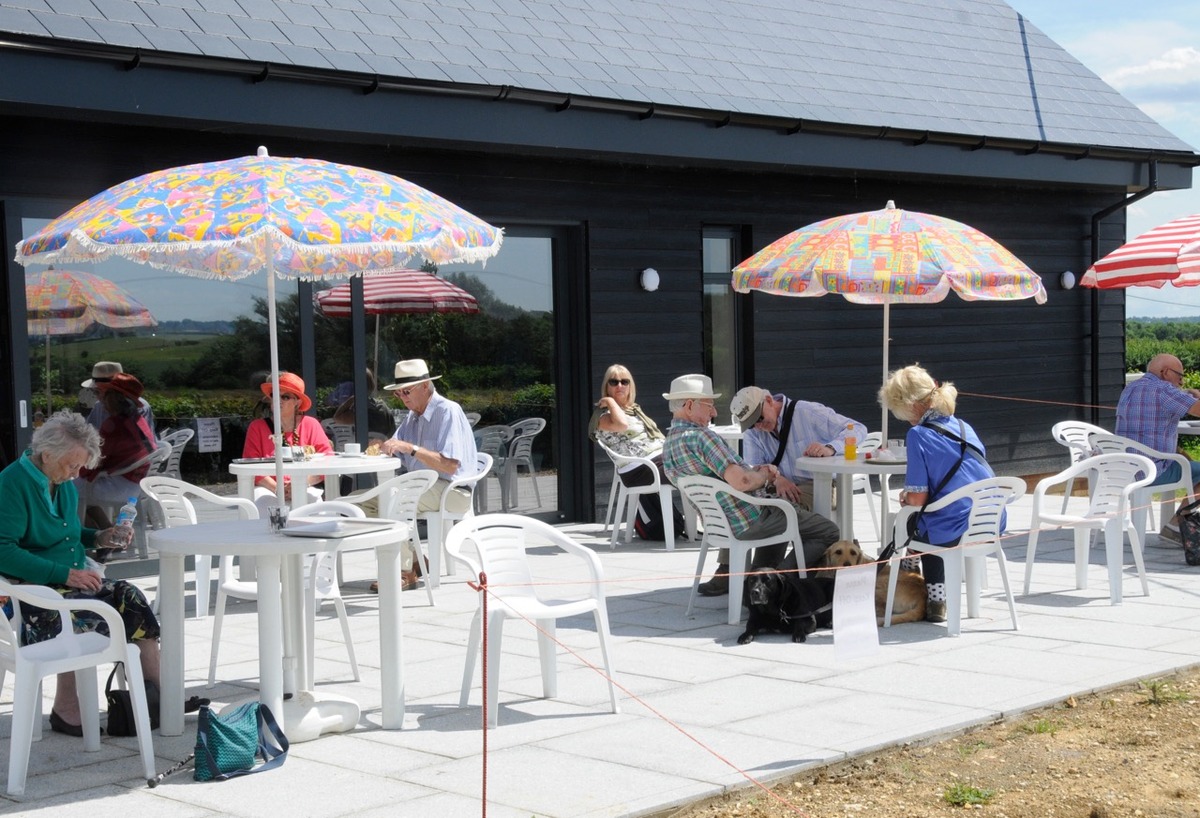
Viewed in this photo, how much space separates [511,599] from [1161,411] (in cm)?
517

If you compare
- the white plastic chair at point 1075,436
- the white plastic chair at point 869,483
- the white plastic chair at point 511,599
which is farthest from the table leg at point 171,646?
the white plastic chair at point 1075,436

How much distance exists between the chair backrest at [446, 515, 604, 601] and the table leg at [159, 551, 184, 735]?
0.99 m

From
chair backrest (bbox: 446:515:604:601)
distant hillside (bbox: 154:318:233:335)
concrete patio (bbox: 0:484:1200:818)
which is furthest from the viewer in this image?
distant hillside (bbox: 154:318:233:335)

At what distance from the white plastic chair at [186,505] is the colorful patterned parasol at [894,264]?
284cm

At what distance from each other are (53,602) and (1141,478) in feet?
20.1

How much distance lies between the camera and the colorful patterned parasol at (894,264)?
6734mm

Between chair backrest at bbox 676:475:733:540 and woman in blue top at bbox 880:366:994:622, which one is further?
chair backrest at bbox 676:475:733:540

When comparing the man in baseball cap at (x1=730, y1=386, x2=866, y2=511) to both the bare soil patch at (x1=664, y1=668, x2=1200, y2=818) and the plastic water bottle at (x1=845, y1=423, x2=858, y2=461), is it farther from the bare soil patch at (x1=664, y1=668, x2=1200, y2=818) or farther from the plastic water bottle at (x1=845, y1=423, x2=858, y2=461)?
the bare soil patch at (x1=664, y1=668, x2=1200, y2=818)

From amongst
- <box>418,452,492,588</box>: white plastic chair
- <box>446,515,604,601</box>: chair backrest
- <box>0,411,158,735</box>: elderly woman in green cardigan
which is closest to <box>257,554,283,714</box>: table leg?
<box>0,411,158,735</box>: elderly woman in green cardigan

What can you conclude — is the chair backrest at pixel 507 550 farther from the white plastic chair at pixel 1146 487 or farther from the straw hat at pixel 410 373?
the white plastic chair at pixel 1146 487

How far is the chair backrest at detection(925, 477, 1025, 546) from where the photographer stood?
20.5 ft

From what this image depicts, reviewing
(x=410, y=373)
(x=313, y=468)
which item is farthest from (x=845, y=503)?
(x=313, y=468)

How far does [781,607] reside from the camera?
6266mm

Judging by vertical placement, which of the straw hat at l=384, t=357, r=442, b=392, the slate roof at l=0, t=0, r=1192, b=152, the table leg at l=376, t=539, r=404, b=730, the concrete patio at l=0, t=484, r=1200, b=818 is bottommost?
the concrete patio at l=0, t=484, r=1200, b=818
